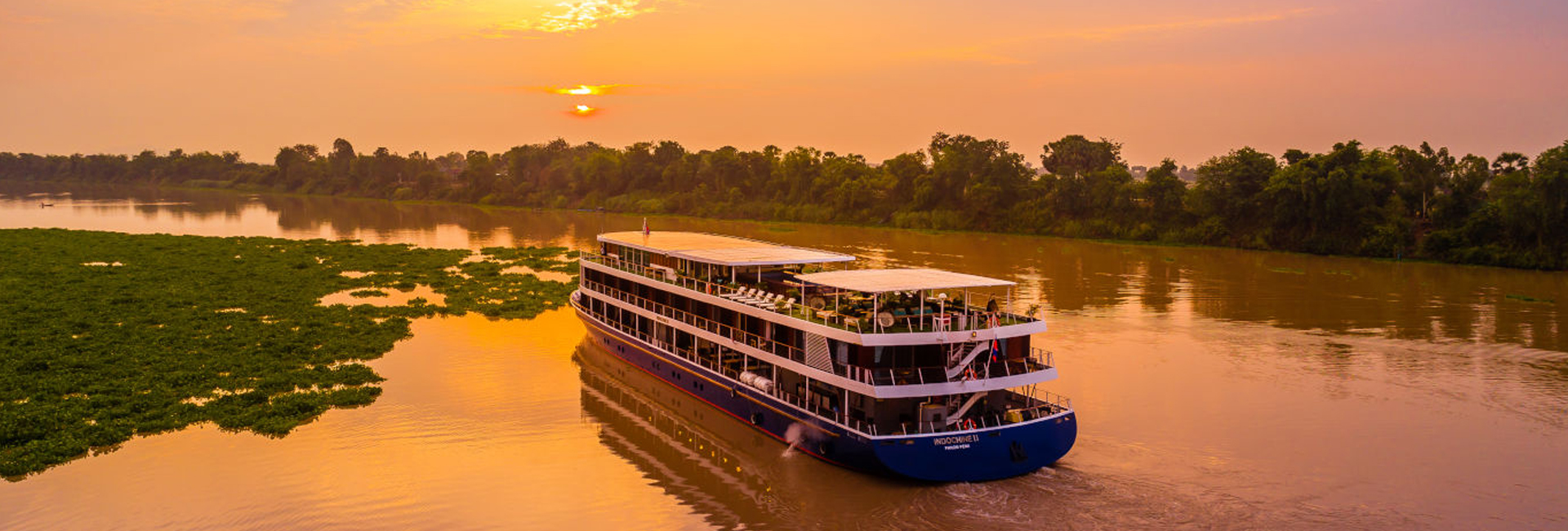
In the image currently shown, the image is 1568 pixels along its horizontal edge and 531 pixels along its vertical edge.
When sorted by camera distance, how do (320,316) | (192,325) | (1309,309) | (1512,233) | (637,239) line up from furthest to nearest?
(1512,233)
(1309,309)
(320,316)
(192,325)
(637,239)

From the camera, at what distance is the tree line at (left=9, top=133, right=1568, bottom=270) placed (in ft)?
246

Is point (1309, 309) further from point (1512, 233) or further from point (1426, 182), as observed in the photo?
point (1426, 182)

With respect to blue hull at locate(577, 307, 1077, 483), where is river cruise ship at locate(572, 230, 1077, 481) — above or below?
above

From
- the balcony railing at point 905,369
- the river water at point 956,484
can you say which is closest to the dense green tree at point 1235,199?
the river water at point 956,484

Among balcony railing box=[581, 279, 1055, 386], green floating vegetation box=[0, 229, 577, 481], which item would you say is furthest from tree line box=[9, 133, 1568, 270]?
balcony railing box=[581, 279, 1055, 386]

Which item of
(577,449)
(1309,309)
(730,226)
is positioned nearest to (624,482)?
(577,449)

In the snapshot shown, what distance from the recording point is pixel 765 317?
25.8 metres

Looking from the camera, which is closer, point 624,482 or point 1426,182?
point 624,482

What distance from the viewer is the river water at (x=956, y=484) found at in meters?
20.8

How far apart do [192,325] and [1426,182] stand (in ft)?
305

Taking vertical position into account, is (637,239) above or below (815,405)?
above

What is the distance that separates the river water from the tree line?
3395cm

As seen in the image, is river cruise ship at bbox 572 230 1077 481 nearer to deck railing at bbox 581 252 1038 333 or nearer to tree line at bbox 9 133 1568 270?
deck railing at bbox 581 252 1038 333

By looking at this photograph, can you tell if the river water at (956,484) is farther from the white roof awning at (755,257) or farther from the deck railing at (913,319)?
the white roof awning at (755,257)
